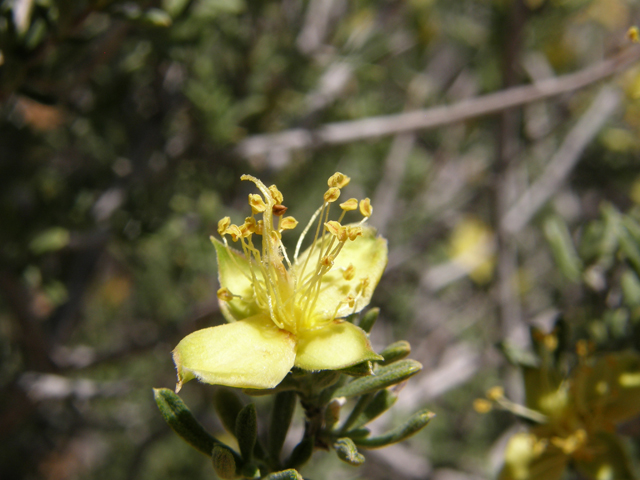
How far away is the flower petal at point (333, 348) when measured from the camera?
97 centimetres

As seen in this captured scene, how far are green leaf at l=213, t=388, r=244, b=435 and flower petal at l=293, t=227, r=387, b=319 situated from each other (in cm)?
27

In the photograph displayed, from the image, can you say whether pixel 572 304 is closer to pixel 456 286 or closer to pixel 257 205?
pixel 456 286

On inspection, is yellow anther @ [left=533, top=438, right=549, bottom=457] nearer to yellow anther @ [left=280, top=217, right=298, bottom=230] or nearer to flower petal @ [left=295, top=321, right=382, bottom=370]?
flower petal @ [left=295, top=321, right=382, bottom=370]

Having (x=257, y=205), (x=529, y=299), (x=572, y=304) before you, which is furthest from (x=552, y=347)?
(x=529, y=299)

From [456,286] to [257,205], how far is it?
12.0 feet

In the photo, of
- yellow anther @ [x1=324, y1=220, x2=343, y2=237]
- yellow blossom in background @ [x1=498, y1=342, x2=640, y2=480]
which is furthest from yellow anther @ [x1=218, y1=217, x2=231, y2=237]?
yellow blossom in background @ [x1=498, y1=342, x2=640, y2=480]

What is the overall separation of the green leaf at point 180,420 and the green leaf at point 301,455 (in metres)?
0.15

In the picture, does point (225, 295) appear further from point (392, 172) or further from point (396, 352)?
point (392, 172)

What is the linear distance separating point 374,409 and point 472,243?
12.1 ft

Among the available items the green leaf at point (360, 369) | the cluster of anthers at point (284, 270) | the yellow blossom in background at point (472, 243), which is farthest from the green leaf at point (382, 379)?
the yellow blossom in background at point (472, 243)

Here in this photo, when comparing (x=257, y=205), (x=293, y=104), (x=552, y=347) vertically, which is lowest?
(x=552, y=347)

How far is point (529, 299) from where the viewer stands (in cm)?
434

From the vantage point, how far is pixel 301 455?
0.98 m

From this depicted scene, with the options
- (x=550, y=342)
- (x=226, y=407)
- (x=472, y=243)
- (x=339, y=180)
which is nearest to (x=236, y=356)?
(x=226, y=407)
